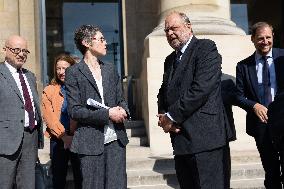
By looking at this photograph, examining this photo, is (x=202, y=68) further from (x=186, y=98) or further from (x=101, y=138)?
(x=101, y=138)

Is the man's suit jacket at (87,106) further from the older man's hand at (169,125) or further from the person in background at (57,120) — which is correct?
the person in background at (57,120)

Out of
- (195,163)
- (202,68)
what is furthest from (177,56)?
(195,163)

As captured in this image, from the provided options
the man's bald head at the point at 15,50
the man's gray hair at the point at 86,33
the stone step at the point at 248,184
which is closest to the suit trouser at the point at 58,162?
the man's bald head at the point at 15,50

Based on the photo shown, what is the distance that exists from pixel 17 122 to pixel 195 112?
57.4 inches

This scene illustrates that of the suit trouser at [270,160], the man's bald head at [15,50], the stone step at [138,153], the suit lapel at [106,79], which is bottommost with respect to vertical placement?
the stone step at [138,153]

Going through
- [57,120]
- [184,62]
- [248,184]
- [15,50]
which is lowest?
[248,184]

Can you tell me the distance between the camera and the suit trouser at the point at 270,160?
3809 millimetres

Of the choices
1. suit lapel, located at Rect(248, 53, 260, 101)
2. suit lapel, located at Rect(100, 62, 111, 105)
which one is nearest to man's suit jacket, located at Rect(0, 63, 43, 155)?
suit lapel, located at Rect(100, 62, 111, 105)

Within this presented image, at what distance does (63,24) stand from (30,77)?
11199 millimetres

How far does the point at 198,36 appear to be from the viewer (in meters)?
6.46

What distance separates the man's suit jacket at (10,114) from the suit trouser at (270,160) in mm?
2005

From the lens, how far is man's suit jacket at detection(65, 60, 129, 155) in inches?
131

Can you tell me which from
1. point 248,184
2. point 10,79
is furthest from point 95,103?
point 248,184

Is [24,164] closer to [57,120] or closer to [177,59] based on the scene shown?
[57,120]
